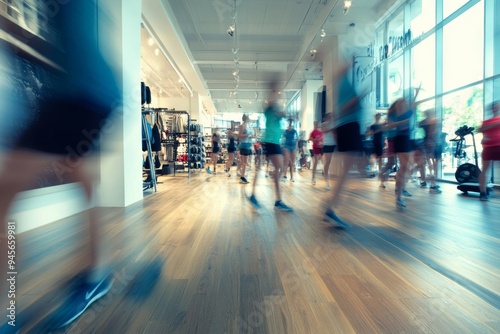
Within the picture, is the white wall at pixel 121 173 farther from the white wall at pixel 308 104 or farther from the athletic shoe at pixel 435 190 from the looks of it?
the white wall at pixel 308 104

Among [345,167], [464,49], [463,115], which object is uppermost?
[464,49]

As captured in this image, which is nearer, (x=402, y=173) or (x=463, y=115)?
(x=402, y=173)

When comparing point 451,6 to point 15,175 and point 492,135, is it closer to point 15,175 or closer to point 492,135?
point 492,135

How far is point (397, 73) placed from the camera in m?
8.16

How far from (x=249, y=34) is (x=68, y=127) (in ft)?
28.7

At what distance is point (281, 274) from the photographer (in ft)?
4.88

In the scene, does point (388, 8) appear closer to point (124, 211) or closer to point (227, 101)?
point (124, 211)

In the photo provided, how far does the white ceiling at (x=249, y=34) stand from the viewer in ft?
22.9

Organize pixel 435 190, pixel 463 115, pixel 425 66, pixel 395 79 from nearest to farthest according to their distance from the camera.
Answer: pixel 435 190
pixel 463 115
pixel 425 66
pixel 395 79

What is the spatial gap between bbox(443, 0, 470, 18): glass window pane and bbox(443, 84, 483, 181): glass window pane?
5.70ft

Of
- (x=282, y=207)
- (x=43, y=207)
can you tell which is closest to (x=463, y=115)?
(x=282, y=207)

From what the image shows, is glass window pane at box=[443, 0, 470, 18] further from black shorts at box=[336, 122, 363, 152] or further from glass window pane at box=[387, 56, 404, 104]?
black shorts at box=[336, 122, 363, 152]

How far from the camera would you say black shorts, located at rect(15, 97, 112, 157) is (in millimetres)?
944

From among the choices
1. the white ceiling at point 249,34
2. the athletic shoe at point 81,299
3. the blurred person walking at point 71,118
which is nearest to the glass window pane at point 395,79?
the white ceiling at point 249,34
